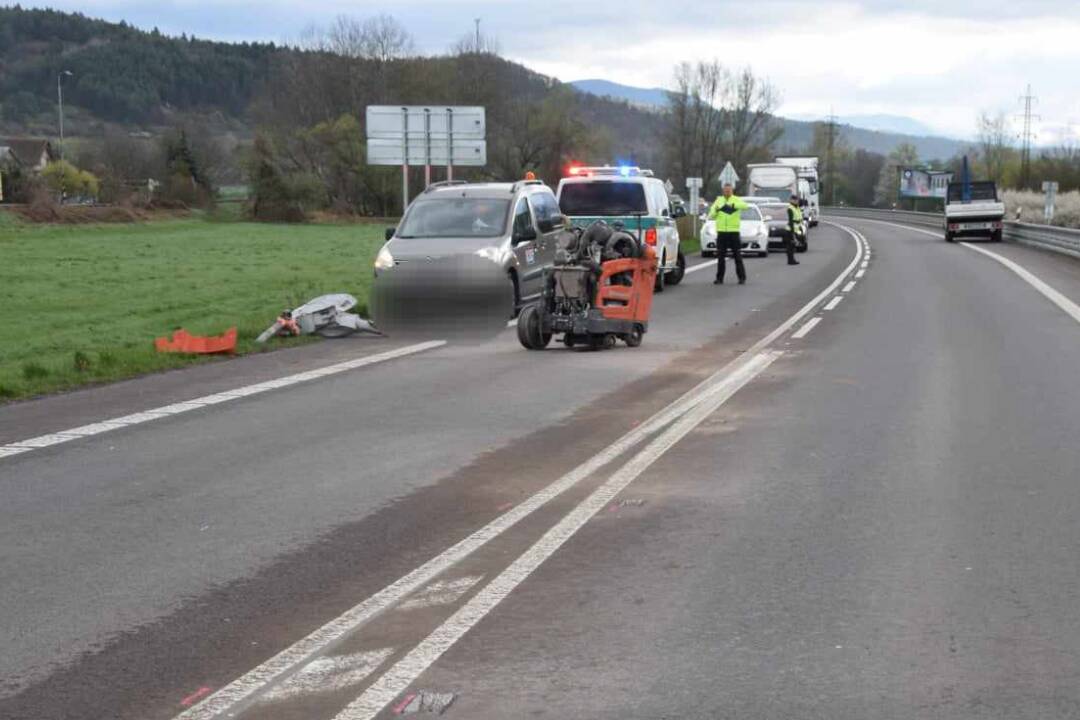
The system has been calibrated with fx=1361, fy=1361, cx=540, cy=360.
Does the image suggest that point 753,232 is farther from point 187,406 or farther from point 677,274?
point 187,406

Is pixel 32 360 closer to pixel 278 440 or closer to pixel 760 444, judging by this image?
pixel 278 440

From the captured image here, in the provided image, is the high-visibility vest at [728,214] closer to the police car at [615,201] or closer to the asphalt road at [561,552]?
the police car at [615,201]

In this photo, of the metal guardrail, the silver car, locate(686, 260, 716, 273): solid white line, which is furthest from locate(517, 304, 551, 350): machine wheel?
the metal guardrail

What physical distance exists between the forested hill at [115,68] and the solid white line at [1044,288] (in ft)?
540

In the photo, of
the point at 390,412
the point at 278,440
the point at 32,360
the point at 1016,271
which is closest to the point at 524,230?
the point at 32,360

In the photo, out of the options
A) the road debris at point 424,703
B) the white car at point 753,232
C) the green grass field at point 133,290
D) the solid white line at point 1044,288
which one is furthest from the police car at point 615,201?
the road debris at point 424,703

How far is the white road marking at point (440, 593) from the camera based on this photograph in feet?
18.2

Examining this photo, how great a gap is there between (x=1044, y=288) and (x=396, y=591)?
21.4 metres

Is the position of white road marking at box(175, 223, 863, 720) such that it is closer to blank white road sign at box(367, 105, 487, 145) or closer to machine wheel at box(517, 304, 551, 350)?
machine wheel at box(517, 304, 551, 350)

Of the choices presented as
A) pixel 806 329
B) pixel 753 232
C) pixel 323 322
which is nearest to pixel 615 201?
pixel 806 329

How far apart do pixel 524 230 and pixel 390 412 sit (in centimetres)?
800

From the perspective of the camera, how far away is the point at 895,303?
2161 centimetres

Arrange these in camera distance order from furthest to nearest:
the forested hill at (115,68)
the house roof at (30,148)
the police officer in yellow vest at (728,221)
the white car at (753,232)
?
the forested hill at (115,68)
the house roof at (30,148)
the white car at (753,232)
the police officer in yellow vest at (728,221)

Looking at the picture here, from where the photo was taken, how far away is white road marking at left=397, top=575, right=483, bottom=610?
5559 millimetres
